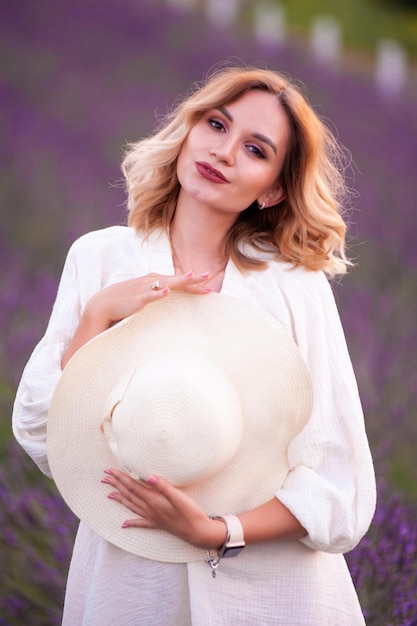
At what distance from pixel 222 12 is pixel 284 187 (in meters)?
10.6

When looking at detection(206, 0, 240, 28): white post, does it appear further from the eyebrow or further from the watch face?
the watch face

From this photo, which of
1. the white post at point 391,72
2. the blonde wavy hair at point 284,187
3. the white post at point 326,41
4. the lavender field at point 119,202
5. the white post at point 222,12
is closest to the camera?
the blonde wavy hair at point 284,187

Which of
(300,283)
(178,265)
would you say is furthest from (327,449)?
(178,265)

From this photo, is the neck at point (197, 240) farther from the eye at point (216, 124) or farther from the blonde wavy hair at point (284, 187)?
the eye at point (216, 124)

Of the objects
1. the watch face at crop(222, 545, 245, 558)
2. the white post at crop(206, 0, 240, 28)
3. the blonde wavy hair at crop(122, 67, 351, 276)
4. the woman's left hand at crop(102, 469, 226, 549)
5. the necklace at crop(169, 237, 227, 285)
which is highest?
the blonde wavy hair at crop(122, 67, 351, 276)

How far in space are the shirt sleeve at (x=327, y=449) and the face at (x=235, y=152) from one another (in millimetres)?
290

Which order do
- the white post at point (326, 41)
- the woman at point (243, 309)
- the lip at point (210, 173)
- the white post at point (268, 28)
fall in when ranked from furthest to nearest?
1. the white post at point (326, 41)
2. the white post at point (268, 28)
3. the lip at point (210, 173)
4. the woman at point (243, 309)

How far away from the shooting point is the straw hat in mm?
2365

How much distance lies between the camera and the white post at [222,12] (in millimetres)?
11654

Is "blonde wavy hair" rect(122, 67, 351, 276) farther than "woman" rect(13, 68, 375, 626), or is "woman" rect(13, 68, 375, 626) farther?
"blonde wavy hair" rect(122, 67, 351, 276)

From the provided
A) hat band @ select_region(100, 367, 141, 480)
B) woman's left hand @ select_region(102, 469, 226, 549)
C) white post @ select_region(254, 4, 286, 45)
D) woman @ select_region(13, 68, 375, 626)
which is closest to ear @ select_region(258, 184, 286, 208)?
woman @ select_region(13, 68, 375, 626)

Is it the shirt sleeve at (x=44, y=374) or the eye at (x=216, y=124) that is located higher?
the eye at (x=216, y=124)

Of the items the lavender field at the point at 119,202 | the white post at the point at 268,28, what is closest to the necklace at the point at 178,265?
the lavender field at the point at 119,202

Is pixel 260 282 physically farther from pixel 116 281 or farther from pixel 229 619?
pixel 229 619
